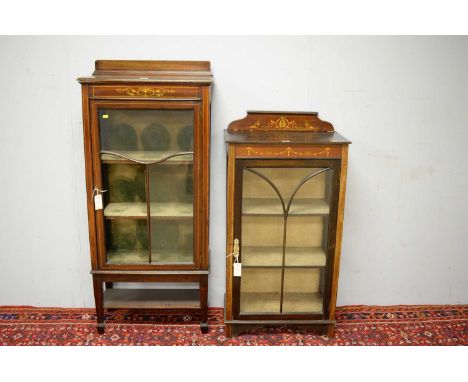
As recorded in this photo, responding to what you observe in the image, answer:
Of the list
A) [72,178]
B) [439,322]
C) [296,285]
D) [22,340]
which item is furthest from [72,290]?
[439,322]

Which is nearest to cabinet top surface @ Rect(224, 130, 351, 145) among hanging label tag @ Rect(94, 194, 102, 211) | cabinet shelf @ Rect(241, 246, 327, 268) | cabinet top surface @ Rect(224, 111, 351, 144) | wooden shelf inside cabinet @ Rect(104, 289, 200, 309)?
cabinet top surface @ Rect(224, 111, 351, 144)

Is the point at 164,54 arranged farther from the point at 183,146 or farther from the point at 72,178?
the point at 72,178

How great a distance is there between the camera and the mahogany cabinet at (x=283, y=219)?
2.27 m

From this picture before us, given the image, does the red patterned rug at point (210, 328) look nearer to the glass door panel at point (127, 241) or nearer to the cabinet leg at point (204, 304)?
the cabinet leg at point (204, 304)

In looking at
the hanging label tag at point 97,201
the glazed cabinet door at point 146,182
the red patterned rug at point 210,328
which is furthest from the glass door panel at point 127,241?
the red patterned rug at point 210,328

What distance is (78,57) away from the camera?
2.48 meters

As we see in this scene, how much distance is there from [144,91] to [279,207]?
2.98ft

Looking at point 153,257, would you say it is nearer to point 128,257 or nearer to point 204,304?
point 128,257

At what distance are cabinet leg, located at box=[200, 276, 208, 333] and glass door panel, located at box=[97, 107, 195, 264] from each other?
0.44 ft

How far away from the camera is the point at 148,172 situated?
7.81ft

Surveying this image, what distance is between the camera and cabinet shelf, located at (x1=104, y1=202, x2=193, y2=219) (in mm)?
2430

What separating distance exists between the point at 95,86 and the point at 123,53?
0.38 meters

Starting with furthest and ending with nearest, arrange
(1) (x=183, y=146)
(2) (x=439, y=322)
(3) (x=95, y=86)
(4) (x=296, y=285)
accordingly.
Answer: (2) (x=439, y=322) < (4) (x=296, y=285) < (1) (x=183, y=146) < (3) (x=95, y=86)

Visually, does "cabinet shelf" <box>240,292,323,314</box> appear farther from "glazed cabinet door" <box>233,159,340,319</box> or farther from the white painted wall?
the white painted wall
